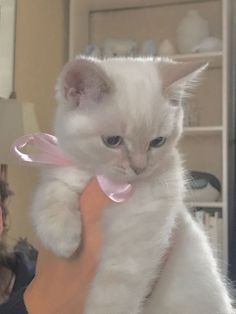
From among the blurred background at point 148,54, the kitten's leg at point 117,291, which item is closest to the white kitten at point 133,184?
the kitten's leg at point 117,291

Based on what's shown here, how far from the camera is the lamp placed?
72.2 inches

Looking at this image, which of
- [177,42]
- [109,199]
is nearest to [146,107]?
[109,199]

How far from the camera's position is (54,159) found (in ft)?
3.23

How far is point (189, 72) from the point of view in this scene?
944mm

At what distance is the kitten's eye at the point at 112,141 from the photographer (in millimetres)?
894

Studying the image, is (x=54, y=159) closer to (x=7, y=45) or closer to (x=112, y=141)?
(x=112, y=141)

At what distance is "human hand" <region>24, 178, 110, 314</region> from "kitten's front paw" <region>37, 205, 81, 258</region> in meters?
0.04

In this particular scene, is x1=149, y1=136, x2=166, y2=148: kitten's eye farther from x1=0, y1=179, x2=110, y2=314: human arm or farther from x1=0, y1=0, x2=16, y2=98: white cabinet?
x1=0, y1=0, x2=16, y2=98: white cabinet

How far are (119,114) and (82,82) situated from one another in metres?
0.08

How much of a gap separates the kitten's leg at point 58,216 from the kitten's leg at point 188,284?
18cm

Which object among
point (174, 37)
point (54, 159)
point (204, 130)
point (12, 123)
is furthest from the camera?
point (174, 37)

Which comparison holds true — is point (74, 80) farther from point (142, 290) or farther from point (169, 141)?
point (142, 290)

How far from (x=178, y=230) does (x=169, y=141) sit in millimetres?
170

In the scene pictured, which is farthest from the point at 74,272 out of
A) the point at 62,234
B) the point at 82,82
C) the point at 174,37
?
the point at 174,37
